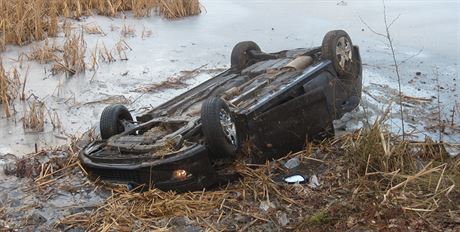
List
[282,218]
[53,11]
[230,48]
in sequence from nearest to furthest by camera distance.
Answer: [282,218], [230,48], [53,11]

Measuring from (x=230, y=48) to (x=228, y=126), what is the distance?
14.2ft

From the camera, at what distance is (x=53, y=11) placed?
31.3ft

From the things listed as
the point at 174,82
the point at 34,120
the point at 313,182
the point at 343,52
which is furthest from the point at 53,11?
the point at 313,182

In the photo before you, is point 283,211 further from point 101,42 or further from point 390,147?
point 101,42

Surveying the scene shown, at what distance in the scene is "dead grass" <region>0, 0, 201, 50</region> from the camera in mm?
8586

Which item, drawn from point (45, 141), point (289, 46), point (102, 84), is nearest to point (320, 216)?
point (45, 141)

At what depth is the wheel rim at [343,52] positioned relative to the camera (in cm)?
609

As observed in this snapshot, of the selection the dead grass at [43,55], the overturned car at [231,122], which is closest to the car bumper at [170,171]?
the overturned car at [231,122]

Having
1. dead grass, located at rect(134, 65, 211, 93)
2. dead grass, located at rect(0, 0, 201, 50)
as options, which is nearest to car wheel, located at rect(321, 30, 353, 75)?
dead grass, located at rect(134, 65, 211, 93)

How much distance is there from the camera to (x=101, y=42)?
891 cm

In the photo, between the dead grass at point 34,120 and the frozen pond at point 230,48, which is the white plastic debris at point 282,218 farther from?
the dead grass at point 34,120

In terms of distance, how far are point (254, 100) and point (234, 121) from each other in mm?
376

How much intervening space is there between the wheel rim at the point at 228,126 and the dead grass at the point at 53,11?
4.68 m

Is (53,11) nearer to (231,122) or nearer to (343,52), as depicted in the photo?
(343,52)
